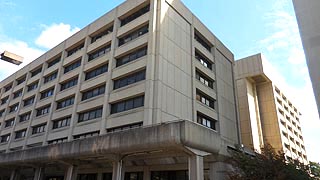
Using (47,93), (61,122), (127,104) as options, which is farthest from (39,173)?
(47,93)

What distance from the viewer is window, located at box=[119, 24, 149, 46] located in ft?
97.1

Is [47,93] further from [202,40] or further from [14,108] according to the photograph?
[202,40]

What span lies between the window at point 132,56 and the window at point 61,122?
33.5 ft

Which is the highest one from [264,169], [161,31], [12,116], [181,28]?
[181,28]

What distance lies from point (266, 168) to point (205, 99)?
14376mm

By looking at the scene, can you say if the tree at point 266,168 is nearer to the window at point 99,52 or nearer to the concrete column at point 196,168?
the concrete column at point 196,168

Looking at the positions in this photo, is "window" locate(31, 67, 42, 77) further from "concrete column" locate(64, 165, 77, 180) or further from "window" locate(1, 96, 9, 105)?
"concrete column" locate(64, 165, 77, 180)

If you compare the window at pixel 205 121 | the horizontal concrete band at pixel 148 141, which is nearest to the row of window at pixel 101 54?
the window at pixel 205 121

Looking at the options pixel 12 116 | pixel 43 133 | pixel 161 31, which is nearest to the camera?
pixel 161 31

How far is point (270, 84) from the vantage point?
5134cm

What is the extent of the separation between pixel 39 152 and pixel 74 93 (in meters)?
12.3

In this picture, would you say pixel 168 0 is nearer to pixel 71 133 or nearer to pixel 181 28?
pixel 181 28

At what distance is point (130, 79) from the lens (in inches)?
1117

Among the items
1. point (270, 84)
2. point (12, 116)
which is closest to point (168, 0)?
point (270, 84)
